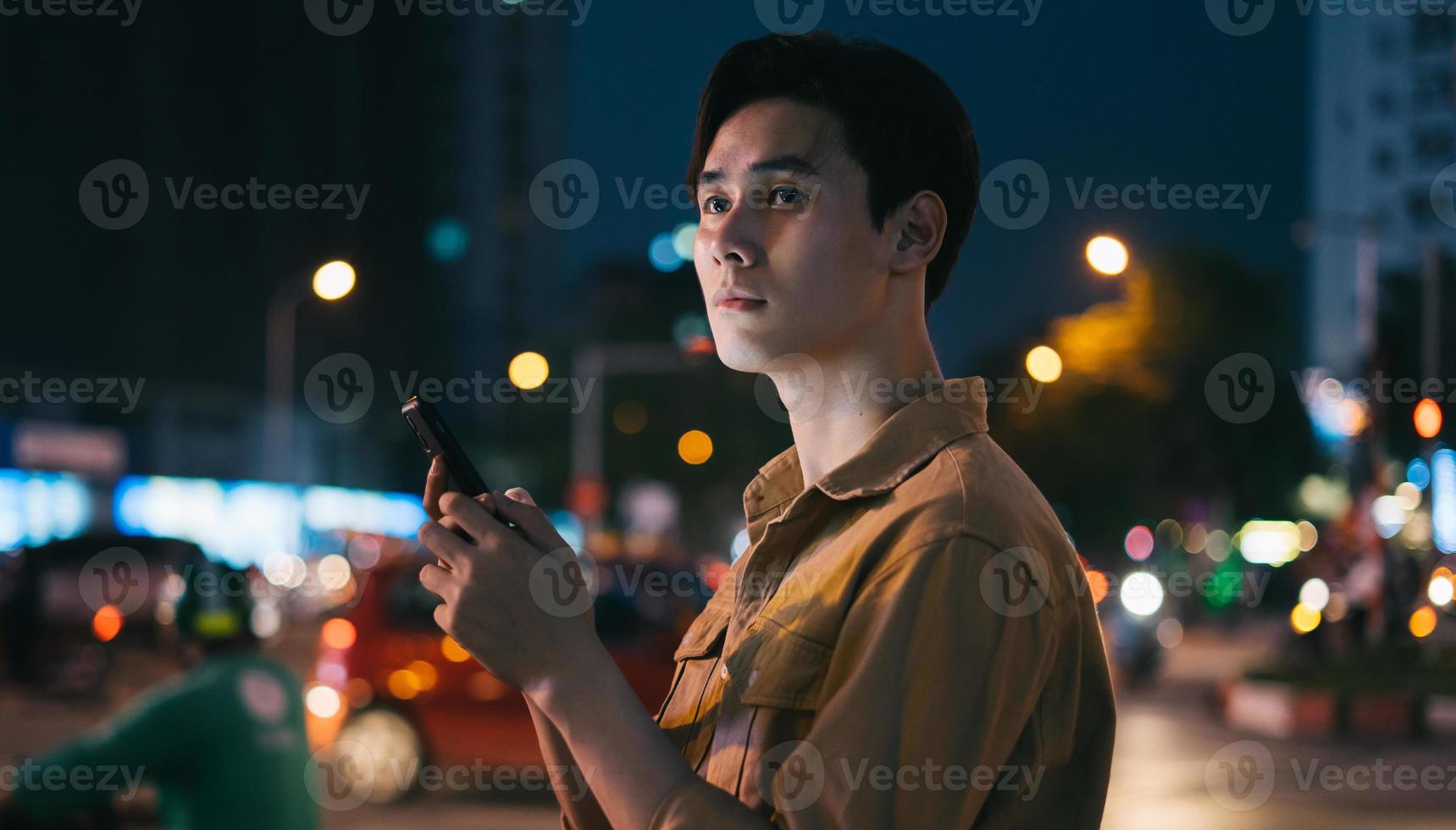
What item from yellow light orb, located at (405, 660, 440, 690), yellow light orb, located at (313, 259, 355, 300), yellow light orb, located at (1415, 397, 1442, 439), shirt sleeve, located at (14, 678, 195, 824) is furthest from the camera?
yellow light orb, located at (1415, 397, 1442, 439)

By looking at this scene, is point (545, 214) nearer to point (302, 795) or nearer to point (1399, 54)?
point (1399, 54)

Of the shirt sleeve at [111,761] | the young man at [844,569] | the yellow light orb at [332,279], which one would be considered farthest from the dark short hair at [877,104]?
the yellow light orb at [332,279]

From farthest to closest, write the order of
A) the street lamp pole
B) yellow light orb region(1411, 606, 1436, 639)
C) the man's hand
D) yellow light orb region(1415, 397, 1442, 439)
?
the street lamp pole < yellow light orb region(1411, 606, 1436, 639) < yellow light orb region(1415, 397, 1442, 439) < the man's hand

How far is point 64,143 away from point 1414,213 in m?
58.5

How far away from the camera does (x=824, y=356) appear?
1.93 m

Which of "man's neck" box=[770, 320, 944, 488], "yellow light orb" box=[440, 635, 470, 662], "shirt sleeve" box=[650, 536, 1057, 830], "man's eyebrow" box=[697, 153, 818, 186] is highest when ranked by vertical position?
"man's eyebrow" box=[697, 153, 818, 186]

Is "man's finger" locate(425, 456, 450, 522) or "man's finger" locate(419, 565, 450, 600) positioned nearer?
"man's finger" locate(419, 565, 450, 600)

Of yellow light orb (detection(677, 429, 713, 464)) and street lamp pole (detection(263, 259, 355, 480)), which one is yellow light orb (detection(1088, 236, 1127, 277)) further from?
yellow light orb (detection(677, 429, 713, 464))

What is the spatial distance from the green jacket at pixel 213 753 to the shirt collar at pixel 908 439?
2846 millimetres

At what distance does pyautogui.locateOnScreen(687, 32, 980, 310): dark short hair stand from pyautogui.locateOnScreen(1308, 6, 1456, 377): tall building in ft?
245

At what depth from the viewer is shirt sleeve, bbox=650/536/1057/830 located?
1.52 metres

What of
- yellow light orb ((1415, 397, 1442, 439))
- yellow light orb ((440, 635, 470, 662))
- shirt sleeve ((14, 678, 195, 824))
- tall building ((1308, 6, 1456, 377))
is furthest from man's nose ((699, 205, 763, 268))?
tall building ((1308, 6, 1456, 377))

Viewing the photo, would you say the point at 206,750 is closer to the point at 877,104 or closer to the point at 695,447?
the point at 877,104

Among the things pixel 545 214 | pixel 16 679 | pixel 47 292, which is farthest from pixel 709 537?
pixel 16 679
